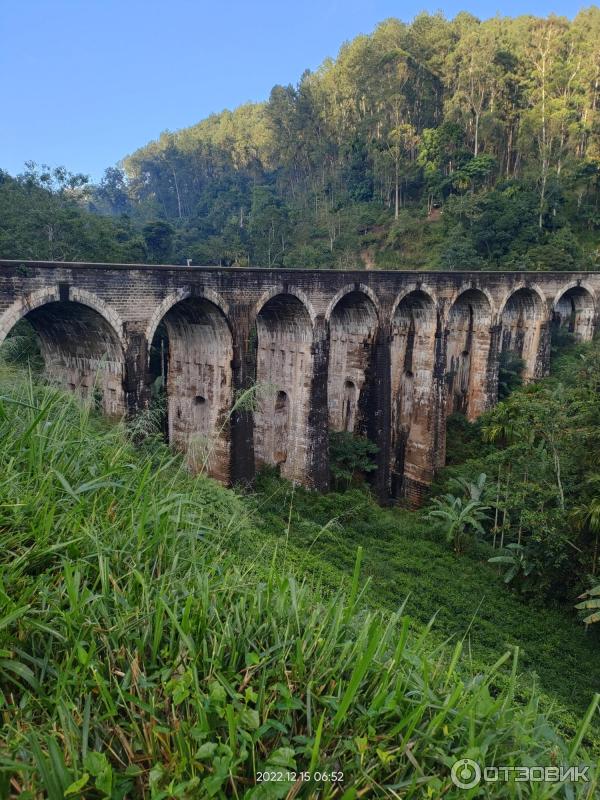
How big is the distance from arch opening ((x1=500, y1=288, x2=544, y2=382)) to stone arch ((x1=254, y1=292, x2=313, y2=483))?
11.4m

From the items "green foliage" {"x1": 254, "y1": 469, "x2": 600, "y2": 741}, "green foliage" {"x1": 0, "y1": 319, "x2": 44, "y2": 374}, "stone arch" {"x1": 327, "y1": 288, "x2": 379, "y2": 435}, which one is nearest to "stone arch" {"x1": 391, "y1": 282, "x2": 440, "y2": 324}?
"stone arch" {"x1": 327, "y1": 288, "x2": 379, "y2": 435}

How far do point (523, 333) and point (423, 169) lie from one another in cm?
2162

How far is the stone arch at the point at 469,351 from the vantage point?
72.0ft

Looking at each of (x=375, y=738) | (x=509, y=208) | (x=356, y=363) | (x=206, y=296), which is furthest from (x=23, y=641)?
(x=509, y=208)

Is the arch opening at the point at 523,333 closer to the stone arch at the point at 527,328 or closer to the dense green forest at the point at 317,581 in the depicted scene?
the stone arch at the point at 527,328

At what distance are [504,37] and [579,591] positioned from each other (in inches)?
1730

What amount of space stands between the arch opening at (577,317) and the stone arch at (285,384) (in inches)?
583

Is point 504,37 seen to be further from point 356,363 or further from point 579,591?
point 579,591

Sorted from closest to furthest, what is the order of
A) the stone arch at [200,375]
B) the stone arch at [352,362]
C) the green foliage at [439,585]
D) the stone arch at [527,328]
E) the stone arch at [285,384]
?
the green foliage at [439,585] < the stone arch at [200,375] < the stone arch at [285,384] < the stone arch at [352,362] < the stone arch at [527,328]

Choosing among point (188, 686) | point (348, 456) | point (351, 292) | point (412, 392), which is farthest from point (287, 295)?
point (188, 686)

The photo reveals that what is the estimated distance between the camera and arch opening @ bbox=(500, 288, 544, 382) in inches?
960

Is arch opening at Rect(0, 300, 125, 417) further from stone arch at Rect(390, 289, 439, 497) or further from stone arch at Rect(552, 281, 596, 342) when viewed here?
stone arch at Rect(552, 281, 596, 342)

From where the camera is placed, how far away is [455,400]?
23953 mm

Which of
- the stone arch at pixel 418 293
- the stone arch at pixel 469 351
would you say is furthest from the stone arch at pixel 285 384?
the stone arch at pixel 469 351
